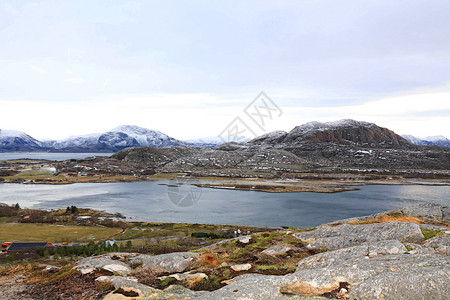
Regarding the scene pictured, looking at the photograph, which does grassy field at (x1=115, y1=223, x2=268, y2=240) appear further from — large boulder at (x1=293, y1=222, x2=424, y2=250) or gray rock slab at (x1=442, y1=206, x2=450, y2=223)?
large boulder at (x1=293, y1=222, x2=424, y2=250)

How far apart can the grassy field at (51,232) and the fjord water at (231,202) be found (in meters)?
13.9

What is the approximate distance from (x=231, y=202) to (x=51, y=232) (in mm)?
52750

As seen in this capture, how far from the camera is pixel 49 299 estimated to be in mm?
11242

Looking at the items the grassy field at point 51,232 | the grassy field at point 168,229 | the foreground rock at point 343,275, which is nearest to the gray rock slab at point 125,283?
the foreground rock at point 343,275

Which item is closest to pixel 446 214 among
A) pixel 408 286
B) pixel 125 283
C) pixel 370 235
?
pixel 370 235

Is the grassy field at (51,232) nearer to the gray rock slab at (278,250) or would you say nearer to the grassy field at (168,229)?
the grassy field at (168,229)

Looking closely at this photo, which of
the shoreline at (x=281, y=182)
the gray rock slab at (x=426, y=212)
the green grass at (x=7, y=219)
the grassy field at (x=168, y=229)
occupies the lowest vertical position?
the grassy field at (x=168, y=229)

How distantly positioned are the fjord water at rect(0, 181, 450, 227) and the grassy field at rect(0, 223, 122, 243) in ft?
45.5

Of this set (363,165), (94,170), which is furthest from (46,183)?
(363,165)

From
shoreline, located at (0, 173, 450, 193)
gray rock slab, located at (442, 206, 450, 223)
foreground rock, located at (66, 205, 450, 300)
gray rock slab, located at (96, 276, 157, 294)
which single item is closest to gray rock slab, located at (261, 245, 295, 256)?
foreground rock, located at (66, 205, 450, 300)

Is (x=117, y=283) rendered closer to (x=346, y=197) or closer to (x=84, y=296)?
(x=84, y=296)

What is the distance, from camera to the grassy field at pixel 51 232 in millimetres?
47125

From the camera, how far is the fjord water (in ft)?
233

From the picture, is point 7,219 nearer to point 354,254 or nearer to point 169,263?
point 169,263
